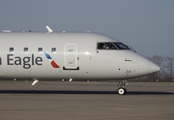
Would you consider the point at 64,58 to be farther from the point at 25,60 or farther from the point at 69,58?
the point at 25,60

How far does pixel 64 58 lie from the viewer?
97.3 feet

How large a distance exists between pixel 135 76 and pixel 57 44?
5535mm

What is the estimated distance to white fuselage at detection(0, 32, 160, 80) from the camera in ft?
96.1

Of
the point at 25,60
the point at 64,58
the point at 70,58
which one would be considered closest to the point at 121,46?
the point at 70,58

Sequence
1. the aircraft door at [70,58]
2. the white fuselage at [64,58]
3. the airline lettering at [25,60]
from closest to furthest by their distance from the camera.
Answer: the white fuselage at [64,58], the aircraft door at [70,58], the airline lettering at [25,60]

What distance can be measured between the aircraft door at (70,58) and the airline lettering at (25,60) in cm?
167

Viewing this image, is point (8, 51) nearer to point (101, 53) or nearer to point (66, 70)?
point (66, 70)

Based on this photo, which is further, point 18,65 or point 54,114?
point 18,65

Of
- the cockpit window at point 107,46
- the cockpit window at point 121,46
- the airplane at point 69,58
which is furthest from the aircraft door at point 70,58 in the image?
the cockpit window at point 121,46

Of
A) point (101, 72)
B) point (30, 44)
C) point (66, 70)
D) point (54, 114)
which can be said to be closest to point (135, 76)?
point (101, 72)

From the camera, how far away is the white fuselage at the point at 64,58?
29297mm

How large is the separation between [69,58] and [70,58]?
65mm

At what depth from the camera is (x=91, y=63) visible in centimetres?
2955

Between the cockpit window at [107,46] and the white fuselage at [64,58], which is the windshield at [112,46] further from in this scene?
the white fuselage at [64,58]
